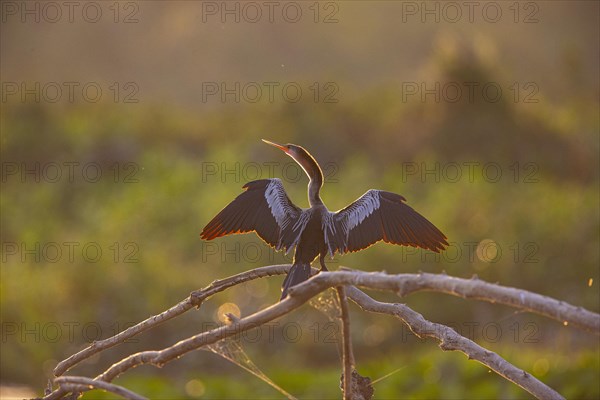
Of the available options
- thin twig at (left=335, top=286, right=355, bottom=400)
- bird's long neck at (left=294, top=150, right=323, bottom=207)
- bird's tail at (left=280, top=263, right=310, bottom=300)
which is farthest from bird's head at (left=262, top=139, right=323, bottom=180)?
thin twig at (left=335, top=286, right=355, bottom=400)

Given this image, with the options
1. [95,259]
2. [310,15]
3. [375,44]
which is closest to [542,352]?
[95,259]

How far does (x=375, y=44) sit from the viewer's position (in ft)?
92.7

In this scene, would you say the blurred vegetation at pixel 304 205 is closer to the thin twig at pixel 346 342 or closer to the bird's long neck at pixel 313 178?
the bird's long neck at pixel 313 178

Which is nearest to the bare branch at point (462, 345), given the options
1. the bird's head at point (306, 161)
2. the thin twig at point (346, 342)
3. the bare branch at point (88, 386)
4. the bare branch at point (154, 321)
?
the bare branch at point (154, 321)

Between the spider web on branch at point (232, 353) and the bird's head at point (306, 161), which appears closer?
the spider web on branch at point (232, 353)

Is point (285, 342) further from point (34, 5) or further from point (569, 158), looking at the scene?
point (34, 5)

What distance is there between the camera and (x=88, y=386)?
2.79 metres

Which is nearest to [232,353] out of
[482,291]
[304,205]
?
[482,291]

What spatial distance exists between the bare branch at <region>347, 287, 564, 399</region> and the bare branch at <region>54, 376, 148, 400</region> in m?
1.18

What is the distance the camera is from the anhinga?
407 centimetres

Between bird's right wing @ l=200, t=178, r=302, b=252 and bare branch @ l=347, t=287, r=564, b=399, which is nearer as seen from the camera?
bare branch @ l=347, t=287, r=564, b=399

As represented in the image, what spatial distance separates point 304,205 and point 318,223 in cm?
809

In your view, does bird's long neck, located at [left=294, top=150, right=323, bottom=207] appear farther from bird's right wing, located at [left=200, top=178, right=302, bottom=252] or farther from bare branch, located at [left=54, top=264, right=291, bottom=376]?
bare branch, located at [left=54, top=264, right=291, bottom=376]

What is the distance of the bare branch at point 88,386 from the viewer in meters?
2.64
